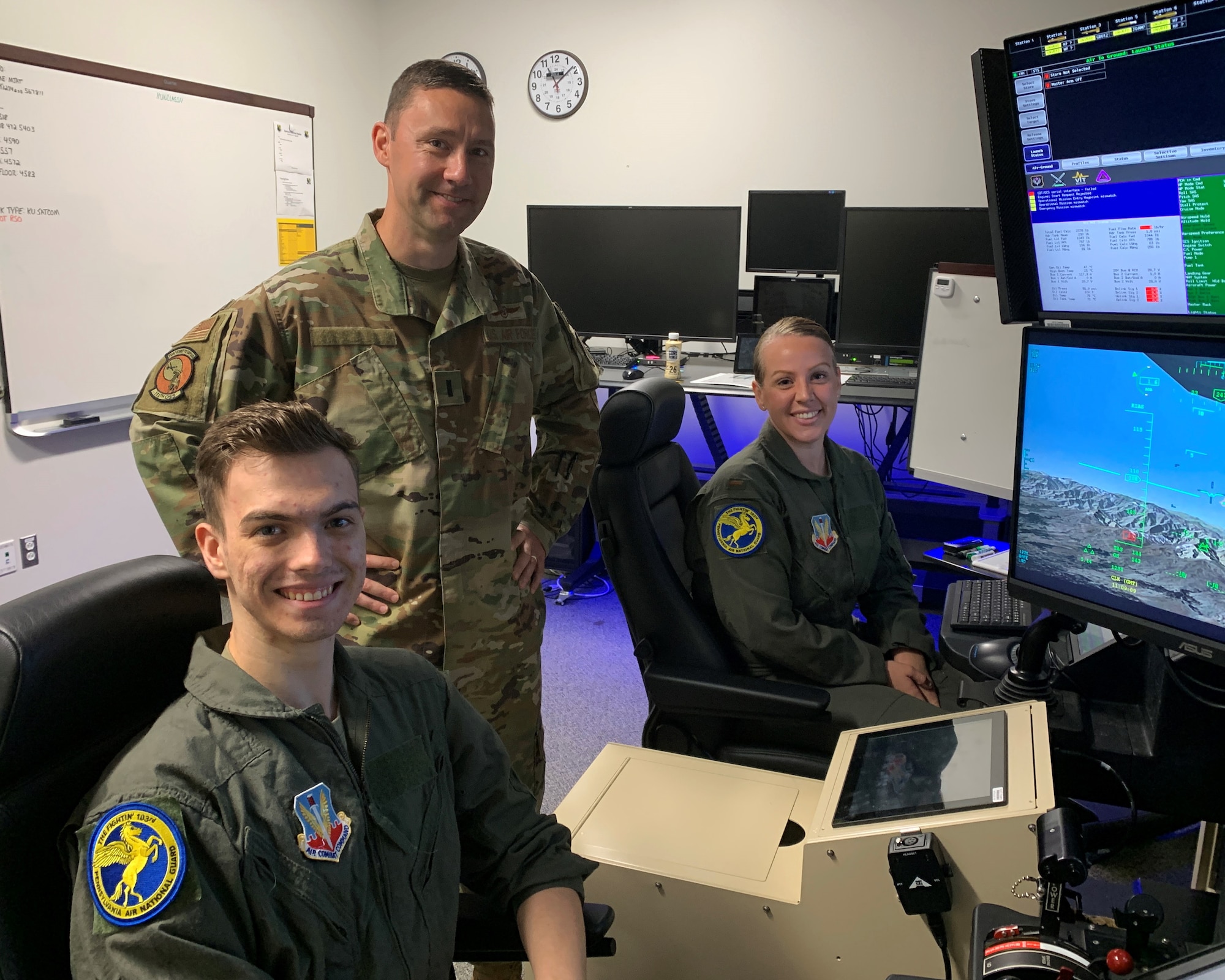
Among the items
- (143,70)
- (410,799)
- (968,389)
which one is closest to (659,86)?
(143,70)

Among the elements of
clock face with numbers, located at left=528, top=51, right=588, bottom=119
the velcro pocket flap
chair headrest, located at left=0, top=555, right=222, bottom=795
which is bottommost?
chair headrest, located at left=0, top=555, right=222, bottom=795

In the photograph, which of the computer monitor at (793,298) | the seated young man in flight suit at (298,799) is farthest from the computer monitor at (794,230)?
the seated young man in flight suit at (298,799)

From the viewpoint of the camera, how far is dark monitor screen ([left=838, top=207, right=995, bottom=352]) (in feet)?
11.3

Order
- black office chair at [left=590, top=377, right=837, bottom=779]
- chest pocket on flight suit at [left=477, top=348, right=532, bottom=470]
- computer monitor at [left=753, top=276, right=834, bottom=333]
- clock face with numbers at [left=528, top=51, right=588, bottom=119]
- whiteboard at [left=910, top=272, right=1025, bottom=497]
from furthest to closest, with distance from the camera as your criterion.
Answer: clock face with numbers at [left=528, top=51, right=588, bottom=119]
computer monitor at [left=753, top=276, right=834, bottom=333]
whiteboard at [left=910, top=272, right=1025, bottom=497]
black office chair at [left=590, top=377, right=837, bottom=779]
chest pocket on flight suit at [left=477, top=348, right=532, bottom=470]

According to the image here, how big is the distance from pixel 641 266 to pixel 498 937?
3086 mm

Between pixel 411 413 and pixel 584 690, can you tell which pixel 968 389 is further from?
pixel 584 690

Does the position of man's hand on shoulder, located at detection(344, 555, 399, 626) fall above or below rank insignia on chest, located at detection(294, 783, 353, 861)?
above

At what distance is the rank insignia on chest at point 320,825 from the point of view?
92 cm

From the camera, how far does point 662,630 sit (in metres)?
1.85

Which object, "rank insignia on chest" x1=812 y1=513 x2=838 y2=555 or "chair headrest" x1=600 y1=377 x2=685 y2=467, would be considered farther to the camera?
"rank insignia on chest" x1=812 y1=513 x2=838 y2=555

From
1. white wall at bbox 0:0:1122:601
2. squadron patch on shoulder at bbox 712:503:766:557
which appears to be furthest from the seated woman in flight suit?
white wall at bbox 0:0:1122:601

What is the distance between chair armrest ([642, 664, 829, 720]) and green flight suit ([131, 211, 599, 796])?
0.25 metres

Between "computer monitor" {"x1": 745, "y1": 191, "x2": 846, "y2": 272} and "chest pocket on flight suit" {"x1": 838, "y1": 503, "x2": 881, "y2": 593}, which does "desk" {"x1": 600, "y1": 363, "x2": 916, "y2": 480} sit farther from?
"chest pocket on flight suit" {"x1": 838, "y1": 503, "x2": 881, "y2": 593}

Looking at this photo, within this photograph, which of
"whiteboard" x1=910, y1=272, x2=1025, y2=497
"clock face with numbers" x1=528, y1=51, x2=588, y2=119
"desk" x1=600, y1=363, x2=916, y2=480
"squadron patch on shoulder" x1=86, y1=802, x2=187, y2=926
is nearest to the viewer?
"squadron patch on shoulder" x1=86, y1=802, x2=187, y2=926
